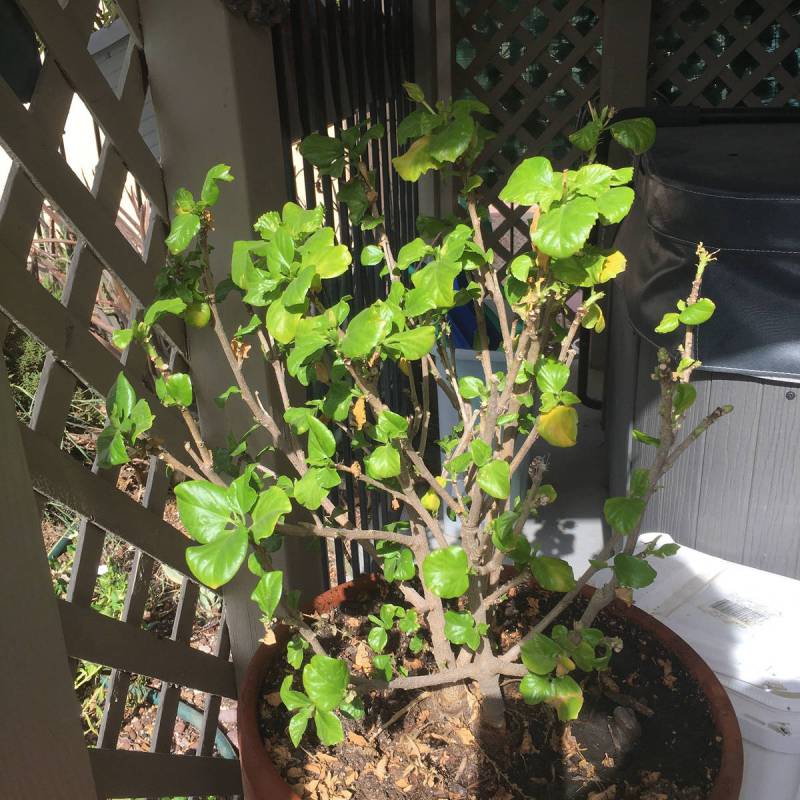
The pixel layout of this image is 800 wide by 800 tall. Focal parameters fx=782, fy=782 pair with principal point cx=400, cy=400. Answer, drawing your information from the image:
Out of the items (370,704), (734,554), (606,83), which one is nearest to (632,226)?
(734,554)

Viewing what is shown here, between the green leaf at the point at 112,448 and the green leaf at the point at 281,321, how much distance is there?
0.20 m

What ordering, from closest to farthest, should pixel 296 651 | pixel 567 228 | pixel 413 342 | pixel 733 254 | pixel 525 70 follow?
pixel 567 228
pixel 413 342
pixel 296 651
pixel 733 254
pixel 525 70

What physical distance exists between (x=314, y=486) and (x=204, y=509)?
0.14 m

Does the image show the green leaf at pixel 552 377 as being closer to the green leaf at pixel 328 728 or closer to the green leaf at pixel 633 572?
the green leaf at pixel 633 572

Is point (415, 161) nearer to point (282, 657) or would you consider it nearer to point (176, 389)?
point (176, 389)

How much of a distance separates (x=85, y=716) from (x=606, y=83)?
8.39 feet

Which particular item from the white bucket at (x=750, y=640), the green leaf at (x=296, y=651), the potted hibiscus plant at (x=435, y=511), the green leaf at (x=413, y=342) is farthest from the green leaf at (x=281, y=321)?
the white bucket at (x=750, y=640)

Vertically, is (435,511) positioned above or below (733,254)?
below

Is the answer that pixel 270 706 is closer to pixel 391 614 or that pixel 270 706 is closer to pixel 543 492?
pixel 391 614

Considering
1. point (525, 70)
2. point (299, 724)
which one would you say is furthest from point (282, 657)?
point (525, 70)

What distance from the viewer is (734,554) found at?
1.79m

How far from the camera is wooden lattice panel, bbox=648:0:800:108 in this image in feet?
8.80

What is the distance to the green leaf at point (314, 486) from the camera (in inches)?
35.4

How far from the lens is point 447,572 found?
91cm
